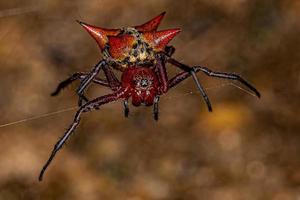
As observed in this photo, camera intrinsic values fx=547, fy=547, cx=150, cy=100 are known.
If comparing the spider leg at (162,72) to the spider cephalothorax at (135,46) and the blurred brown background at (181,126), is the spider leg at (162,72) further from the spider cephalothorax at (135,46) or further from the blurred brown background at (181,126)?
the blurred brown background at (181,126)

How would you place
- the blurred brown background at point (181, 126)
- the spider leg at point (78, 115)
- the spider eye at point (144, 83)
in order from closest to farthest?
the spider leg at point (78, 115) → the spider eye at point (144, 83) → the blurred brown background at point (181, 126)

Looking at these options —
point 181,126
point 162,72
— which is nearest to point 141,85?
point 162,72

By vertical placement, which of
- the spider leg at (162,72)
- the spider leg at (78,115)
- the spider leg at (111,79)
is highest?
the spider leg at (162,72)

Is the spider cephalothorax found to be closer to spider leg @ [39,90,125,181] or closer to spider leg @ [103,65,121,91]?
spider leg @ [103,65,121,91]

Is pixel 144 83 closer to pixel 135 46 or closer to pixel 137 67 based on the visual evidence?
pixel 137 67

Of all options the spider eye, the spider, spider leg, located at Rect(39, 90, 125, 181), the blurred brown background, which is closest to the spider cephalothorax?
the spider

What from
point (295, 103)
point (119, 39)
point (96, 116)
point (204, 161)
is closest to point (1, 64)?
point (96, 116)

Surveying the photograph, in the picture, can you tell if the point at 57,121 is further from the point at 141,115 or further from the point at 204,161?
the point at 204,161

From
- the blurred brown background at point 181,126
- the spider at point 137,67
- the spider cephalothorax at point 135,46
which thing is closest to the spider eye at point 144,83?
the spider at point 137,67

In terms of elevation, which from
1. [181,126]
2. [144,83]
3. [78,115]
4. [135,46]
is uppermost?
[135,46]
